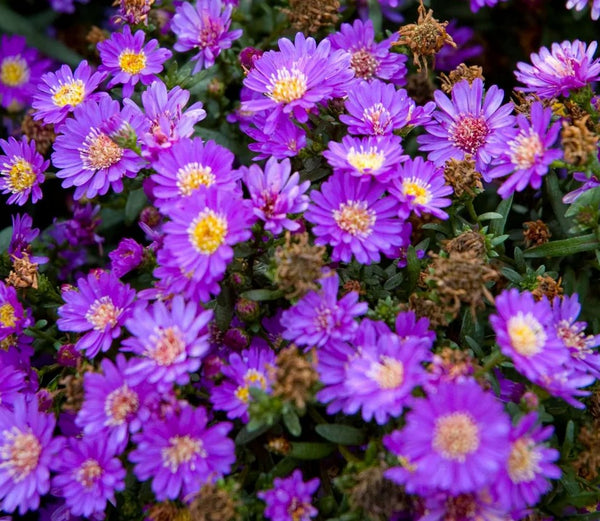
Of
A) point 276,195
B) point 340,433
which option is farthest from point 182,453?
point 276,195

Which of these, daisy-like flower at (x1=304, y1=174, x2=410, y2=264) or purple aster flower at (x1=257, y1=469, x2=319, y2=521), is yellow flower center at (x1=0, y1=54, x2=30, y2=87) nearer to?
daisy-like flower at (x1=304, y1=174, x2=410, y2=264)

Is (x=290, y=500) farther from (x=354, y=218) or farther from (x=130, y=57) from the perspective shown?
(x=130, y=57)

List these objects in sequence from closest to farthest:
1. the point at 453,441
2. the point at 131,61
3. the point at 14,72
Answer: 1. the point at 453,441
2. the point at 131,61
3. the point at 14,72

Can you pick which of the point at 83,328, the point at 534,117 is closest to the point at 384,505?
the point at 83,328

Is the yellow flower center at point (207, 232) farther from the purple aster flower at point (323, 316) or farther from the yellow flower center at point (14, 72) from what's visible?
the yellow flower center at point (14, 72)

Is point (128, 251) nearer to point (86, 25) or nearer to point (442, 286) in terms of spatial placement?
point (442, 286)

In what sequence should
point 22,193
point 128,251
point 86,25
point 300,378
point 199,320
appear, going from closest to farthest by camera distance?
point 300,378, point 199,320, point 128,251, point 22,193, point 86,25

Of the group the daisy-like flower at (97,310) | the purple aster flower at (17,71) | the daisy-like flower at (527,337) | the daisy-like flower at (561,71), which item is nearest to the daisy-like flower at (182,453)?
the daisy-like flower at (97,310)
